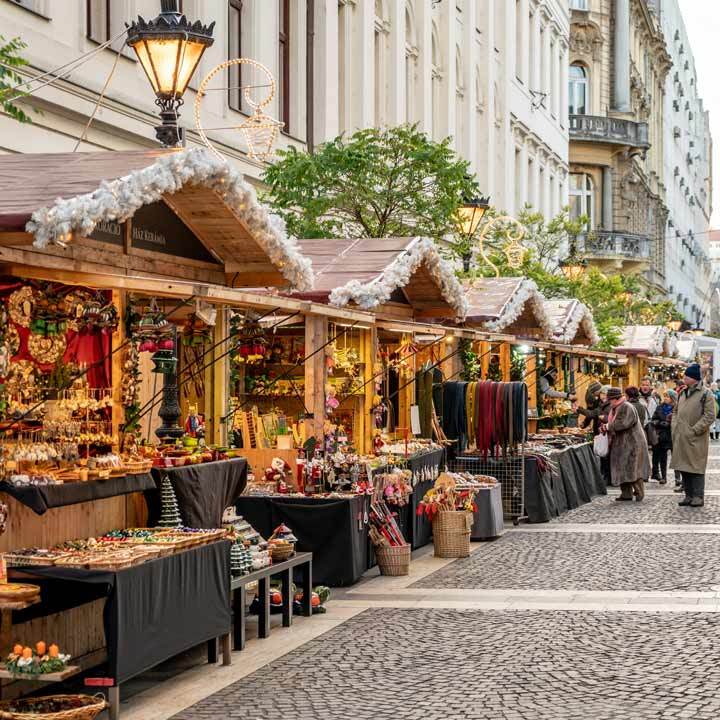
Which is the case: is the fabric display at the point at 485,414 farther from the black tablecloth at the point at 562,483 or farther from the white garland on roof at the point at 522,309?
the white garland on roof at the point at 522,309

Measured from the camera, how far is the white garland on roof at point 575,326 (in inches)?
979

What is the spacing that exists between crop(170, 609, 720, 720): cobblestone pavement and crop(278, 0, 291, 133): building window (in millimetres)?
13741

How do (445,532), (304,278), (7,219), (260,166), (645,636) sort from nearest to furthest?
(7,219)
(645,636)
(304,278)
(445,532)
(260,166)

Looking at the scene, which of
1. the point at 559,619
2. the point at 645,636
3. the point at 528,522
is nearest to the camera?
the point at 645,636

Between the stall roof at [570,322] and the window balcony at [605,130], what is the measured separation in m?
33.3

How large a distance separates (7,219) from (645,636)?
5.47 meters

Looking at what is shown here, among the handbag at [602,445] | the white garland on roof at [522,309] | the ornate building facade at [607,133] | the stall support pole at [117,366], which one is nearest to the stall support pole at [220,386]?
the stall support pole at [117,366]

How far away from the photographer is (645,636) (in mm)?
10820

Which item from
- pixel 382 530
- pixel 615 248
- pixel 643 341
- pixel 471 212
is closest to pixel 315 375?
pixel 382 530

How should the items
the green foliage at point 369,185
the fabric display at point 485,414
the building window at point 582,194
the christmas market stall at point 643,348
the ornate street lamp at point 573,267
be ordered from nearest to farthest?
1. the fabric display at point 485,414
2. the green foliage at point 369,185
3. the ornate street lamp at point 573,267
4. the christmas market stall at point 643,348
5. the building window at point 582,194

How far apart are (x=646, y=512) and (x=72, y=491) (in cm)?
1264

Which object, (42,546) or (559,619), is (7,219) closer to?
(42,546)

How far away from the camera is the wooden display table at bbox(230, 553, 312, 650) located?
1056cm

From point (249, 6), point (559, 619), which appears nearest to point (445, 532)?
point (559, 619)
